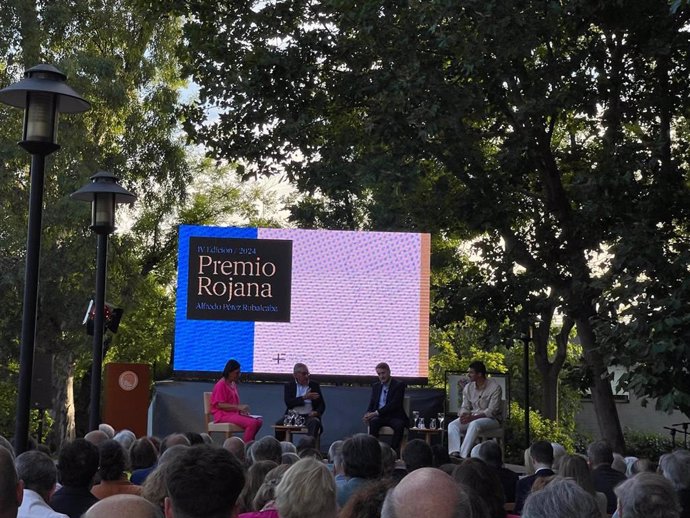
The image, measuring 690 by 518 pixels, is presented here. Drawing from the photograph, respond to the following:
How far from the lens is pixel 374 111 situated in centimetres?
1338

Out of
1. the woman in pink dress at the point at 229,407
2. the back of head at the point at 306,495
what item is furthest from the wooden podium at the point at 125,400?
the back of head at the point at 306,495

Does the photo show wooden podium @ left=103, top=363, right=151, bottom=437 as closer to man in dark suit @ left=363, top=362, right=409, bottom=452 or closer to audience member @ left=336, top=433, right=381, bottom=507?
man in dark suit @ left=363, top=362, right=409, bottom=452

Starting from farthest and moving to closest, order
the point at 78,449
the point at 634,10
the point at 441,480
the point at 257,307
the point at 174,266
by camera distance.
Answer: the point at 174,266 → the point at 257,307 → the point at 634,10 → the point at 78,449 → the point at 441,480

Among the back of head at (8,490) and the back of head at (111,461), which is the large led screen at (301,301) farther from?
the back of head at (8,490)

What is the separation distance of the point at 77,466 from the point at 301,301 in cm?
1022

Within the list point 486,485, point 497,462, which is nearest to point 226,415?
point 497,462

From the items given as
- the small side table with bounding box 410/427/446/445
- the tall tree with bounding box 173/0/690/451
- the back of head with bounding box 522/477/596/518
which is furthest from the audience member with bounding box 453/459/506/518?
the small side table with bounding box 410/427/446/445

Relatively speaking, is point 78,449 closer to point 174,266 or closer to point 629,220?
point 629,220

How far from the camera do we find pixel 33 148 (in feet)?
25.5

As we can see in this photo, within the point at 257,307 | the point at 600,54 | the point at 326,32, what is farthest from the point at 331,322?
the point at 600,54

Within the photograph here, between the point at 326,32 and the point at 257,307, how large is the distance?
4.11m

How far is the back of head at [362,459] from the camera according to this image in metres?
5.81

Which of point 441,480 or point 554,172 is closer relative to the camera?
point 441,480

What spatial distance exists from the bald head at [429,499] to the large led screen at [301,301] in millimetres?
12839
